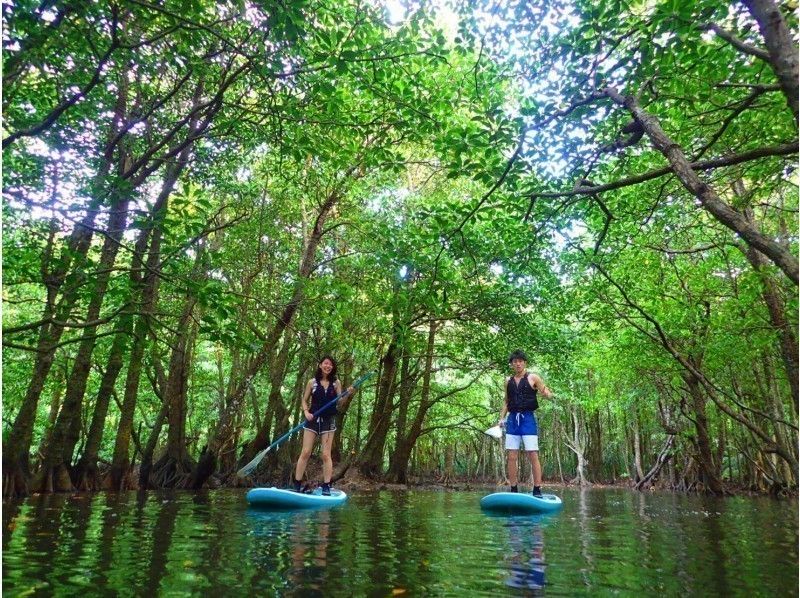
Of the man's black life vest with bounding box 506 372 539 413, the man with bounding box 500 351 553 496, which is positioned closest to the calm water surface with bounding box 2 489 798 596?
the man with bounding box 500 351 553 496

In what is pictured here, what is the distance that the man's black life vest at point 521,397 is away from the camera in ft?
26.0

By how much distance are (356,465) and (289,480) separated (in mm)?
1963

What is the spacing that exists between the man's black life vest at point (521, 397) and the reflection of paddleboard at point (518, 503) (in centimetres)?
134

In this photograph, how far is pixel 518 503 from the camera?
6656mm

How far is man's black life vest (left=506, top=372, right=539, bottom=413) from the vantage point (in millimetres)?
7914

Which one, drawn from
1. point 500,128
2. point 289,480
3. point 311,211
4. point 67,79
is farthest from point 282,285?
point 500,128

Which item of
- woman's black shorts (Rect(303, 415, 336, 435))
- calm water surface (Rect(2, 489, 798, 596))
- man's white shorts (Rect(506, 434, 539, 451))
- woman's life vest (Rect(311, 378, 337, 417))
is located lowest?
calm water surface (Rect(2, 489, 798, 596))

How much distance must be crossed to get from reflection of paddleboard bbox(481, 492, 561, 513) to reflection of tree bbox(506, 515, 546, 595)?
51.8 inches

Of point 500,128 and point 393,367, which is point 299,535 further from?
point 393,367

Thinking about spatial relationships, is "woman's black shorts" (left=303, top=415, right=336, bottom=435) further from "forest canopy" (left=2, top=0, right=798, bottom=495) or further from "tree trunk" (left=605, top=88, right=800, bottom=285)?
"tree trunk" (left=605, top=88, right=800, bottom=285)

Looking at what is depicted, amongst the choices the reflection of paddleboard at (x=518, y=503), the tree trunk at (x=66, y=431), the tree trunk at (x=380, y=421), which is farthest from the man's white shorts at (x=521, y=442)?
the tree trunk at (x=380, y=421)

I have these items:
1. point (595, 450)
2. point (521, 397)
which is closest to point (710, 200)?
point (521, 397)

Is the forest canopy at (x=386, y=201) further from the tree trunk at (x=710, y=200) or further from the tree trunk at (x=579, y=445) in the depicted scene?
the tree trunk at (x=579, y=445)

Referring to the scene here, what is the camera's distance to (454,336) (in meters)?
16.2
